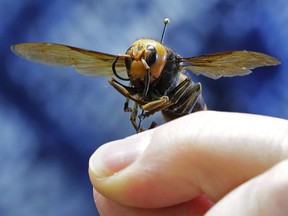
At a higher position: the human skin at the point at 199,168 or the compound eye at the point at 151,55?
the compound eye at the point at 151,55

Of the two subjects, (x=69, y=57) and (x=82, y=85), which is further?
(x=82, y=85)

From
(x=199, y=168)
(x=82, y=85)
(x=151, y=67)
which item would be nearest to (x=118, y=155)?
(x=199, y=168)

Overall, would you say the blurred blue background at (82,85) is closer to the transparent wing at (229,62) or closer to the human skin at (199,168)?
the transparent wing at (229,62)

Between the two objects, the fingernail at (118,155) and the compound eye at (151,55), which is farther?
the compound eye at (151,55)

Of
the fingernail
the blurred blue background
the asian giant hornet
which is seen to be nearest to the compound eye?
the asian giant hornet

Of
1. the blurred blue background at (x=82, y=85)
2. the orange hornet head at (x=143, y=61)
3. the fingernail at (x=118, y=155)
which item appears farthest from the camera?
the blurred blue background at (x=82, y=85)

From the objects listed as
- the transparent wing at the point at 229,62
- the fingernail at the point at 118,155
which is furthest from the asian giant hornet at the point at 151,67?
the fingernail at the point at 118,155

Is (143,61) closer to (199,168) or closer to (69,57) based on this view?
(69,57)
